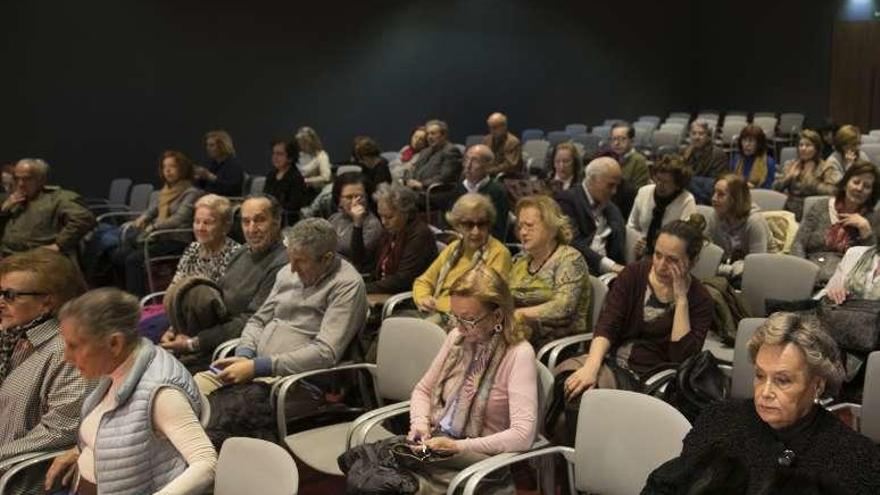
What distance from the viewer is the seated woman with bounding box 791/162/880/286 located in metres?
4.97

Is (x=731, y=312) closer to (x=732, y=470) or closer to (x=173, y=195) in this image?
(x=732, y=470)

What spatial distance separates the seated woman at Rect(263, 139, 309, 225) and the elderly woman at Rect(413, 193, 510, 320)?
11.0 ft

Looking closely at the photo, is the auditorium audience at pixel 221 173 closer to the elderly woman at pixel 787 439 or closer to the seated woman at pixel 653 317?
the seated woman at pixel 653 317

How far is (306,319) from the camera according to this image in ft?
13.0

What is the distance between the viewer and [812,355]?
227 centimetres

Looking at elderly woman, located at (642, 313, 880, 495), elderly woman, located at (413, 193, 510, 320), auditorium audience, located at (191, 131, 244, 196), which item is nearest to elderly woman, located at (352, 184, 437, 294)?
elderly woman, located at (413, 193, 510, 320)

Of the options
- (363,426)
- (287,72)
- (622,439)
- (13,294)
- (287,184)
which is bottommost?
(363,426)

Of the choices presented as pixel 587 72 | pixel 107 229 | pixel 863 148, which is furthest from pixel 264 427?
pixel 587 72

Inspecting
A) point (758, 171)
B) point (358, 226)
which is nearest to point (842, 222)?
point (358, 226)

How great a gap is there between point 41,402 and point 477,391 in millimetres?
1392

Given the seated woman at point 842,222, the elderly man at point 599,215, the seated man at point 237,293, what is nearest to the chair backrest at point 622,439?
the seated man at point 237,293

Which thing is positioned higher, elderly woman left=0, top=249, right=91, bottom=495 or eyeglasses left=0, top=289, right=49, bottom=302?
eyeglasses left=0, top=289, right=49, bottom=302

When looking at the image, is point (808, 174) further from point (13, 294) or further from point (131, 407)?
point (131, 407)

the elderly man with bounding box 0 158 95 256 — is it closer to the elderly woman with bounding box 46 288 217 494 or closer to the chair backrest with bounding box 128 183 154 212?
the chair backrest with bounding box 128 183 154 212
